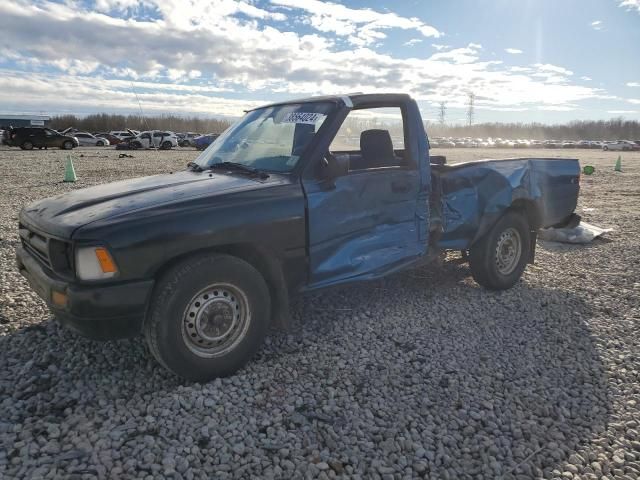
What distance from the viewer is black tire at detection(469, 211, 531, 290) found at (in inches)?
192

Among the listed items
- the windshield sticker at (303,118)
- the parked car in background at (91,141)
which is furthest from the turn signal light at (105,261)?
the parked car in background at (91,141)

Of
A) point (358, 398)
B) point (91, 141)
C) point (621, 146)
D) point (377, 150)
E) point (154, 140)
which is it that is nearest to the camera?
point (358, 398)

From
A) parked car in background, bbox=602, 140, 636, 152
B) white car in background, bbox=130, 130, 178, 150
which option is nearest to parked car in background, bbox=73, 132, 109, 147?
white car in background, bbox=130, 130, 178, 150

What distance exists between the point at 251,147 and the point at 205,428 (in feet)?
7.31

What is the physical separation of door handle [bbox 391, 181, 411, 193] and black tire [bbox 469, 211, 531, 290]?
1332 mm

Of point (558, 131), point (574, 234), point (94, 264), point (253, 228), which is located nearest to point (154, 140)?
point (574, 234)

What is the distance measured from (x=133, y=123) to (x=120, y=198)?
91983 mm

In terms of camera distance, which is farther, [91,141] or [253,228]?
[91,141]

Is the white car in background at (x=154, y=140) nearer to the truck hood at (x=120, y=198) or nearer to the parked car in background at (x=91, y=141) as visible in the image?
the parked car in background at (x=91, y=141)

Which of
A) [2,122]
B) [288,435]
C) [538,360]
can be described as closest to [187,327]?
[288,435]

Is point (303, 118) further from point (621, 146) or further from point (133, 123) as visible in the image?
point (133, 123)

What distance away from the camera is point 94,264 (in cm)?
272

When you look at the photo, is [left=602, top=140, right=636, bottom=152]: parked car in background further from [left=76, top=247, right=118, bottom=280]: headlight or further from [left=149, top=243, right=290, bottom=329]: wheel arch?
[left=76, top=247, right=118, bottom=280]: headlight

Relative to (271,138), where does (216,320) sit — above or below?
below
